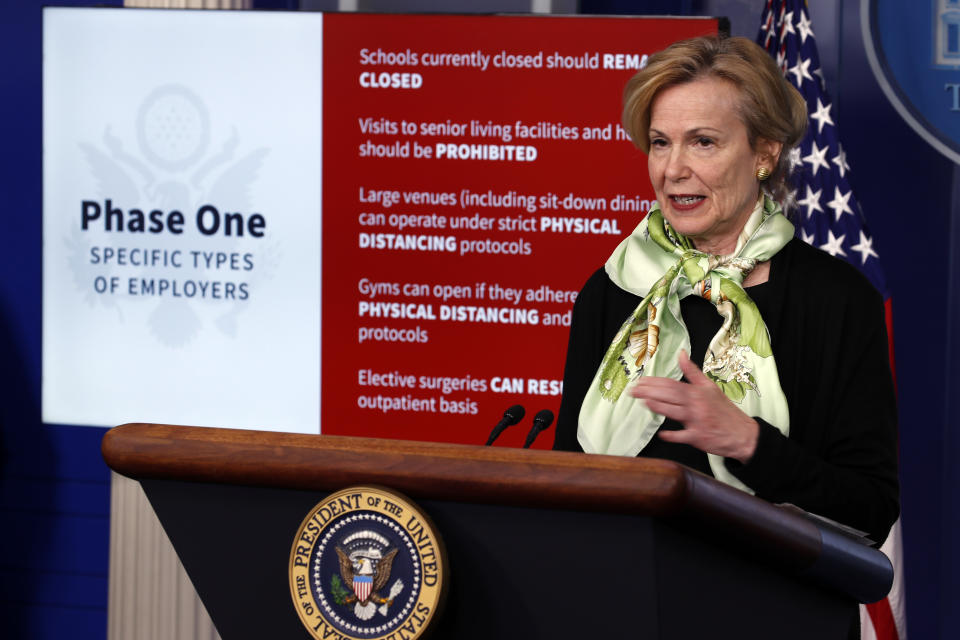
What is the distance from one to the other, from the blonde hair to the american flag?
3.68ft

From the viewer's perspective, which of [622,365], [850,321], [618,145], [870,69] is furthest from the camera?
[870,69]

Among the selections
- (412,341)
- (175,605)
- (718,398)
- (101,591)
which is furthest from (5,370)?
(718,398)

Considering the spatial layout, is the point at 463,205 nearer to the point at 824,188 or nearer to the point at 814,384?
the point at 824,188

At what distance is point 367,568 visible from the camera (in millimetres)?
942

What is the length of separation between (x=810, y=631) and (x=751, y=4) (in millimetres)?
2374

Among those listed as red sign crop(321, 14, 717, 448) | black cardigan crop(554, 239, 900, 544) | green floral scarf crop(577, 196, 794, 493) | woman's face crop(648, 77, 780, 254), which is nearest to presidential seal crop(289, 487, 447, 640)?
black cardigan crop(554, 239, 900, 544)

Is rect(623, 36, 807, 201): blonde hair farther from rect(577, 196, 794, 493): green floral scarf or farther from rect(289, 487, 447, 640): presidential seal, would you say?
rect(289, 487, 447, 640): presidential seal

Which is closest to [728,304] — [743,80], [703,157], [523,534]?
[703,157]

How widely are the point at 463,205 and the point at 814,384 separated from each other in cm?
157

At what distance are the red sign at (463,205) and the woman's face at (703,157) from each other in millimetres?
1215

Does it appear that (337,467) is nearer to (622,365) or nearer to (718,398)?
(718,398)

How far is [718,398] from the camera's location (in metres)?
1.15

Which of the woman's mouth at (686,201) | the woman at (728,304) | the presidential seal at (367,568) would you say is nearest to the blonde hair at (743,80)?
the woman at (728,304)

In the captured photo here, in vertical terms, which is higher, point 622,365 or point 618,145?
point 618,145
